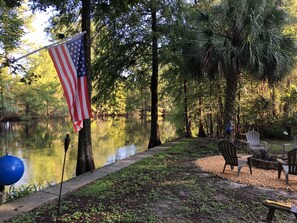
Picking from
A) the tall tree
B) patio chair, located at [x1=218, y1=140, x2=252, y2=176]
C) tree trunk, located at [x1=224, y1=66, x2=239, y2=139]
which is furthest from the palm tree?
patio chair, located at [x1=218, y1=140, x2=252, y2=176]

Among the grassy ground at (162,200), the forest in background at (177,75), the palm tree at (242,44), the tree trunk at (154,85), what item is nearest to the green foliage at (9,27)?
the forest in background at (177,75)

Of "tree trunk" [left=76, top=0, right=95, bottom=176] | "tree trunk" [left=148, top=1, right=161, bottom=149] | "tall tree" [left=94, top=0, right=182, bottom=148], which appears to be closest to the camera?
"tree trunk" [left=76, top=0, right=95, bottom=176]

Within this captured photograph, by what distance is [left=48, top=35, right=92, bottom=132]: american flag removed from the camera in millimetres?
3864

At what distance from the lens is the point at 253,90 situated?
1177cm

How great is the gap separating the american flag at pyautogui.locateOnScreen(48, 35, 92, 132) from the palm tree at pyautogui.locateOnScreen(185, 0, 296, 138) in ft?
17.8

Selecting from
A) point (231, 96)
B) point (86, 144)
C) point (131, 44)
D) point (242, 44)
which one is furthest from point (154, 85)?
point (86, 144)

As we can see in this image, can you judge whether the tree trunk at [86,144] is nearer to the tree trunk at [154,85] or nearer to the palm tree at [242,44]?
the palm tree at [242,44]

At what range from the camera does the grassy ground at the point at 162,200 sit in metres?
3.79

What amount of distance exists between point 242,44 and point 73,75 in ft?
21.3

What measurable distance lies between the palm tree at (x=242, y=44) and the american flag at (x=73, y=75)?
5.41m

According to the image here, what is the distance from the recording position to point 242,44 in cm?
870

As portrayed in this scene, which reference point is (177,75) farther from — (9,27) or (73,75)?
(9,27)

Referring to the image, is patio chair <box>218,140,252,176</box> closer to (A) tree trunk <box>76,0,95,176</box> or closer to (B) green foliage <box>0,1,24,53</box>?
(A) tree trunk <box>76,0,95,176</box>

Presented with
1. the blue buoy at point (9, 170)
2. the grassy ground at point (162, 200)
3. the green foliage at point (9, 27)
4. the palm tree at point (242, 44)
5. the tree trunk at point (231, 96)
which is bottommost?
the grassy ground at point (162, 200)
